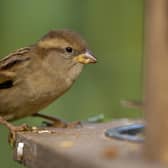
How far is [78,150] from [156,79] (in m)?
0.25

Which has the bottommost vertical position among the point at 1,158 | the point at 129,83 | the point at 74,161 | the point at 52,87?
the point at 1,158

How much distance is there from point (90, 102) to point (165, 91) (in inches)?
84.1

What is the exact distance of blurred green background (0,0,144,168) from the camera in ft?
11.3

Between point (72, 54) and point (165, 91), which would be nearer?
point (165, 91)

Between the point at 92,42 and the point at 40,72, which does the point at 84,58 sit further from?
the point at 92,42

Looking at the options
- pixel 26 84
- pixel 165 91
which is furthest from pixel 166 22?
pixel 26 84

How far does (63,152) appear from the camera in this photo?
4.90ft

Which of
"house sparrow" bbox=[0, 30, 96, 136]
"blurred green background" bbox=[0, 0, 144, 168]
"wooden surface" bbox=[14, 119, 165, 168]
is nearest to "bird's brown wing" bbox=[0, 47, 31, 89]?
"house sparrow" bbox=[0, 30, 96, 136]

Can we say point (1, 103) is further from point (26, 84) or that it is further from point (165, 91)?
point (165, 91)

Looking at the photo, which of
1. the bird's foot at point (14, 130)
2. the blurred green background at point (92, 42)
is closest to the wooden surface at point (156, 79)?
the bird's foot at point (14, 130)

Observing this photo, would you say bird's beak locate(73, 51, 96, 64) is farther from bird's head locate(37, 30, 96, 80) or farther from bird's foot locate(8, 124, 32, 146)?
bird's foot locate(8, 124, 32, 146)

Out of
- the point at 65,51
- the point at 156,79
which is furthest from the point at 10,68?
the point at 156,79

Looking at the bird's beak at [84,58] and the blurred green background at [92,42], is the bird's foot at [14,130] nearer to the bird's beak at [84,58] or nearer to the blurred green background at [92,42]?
the bird's beak at [84,58]

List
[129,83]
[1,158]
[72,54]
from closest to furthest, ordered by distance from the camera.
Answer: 1. [72,54]
2. [1,158]
3. [129,83]
